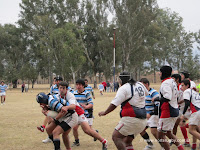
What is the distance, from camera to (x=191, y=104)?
271 inches

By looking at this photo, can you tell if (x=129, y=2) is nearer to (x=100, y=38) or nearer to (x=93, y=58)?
(x=100, y=38)

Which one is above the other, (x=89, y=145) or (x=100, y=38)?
(x=100, y=38)

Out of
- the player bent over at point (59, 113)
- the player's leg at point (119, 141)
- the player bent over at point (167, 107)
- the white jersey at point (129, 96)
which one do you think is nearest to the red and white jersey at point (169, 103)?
the player bent over at point (167, 107)

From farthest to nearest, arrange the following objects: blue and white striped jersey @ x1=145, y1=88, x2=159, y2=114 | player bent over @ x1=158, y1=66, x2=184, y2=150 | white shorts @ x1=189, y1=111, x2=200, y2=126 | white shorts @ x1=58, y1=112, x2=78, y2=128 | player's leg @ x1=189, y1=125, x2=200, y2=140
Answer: blue and white striped jersey @ x1=145, y1=88, x2=159, y2=114, white shorts @ x1=189, y1=111, x2=200, y2=126, player's leg @ x1=189, y1=125, x2=200, y2=140, white shorts @ x1=58, y1=112, x2=78, y2=128, player bent over @ x1=158, y1=66, x2=184, y2=150

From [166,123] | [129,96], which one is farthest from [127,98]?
[166,123]

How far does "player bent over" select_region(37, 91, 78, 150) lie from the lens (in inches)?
221

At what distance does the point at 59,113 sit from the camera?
5641mm

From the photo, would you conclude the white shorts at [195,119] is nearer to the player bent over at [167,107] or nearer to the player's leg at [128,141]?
the player bent over at [167,107]

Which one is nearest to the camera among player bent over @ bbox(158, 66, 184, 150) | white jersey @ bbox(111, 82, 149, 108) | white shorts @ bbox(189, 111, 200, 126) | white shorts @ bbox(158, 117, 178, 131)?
white jersey @ bbox(111, 82, 149, 108)

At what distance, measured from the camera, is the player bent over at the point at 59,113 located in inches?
221

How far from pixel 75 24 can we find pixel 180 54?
112ft

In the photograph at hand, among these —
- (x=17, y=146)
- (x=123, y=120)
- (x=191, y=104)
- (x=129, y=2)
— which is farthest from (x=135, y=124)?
(x=129, y=2)

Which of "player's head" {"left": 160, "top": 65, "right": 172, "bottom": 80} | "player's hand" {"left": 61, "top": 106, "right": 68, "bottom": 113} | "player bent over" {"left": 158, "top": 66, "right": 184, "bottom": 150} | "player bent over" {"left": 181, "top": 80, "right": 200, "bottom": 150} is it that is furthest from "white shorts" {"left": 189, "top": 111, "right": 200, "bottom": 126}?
"player's hand" {"left": 61, "top": 106, "right": 68, "bottom": 113}

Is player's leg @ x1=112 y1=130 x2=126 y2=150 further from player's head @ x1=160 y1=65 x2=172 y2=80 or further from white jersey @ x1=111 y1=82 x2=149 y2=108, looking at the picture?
player's head @ x1=160 y1=65 x2=172 y2=80
